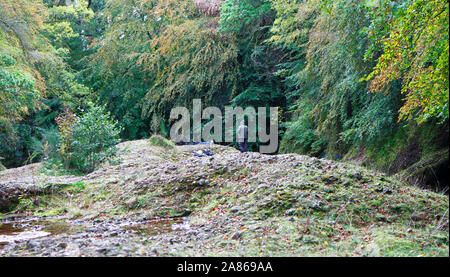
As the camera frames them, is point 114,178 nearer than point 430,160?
No

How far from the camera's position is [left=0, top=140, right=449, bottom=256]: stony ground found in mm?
4145

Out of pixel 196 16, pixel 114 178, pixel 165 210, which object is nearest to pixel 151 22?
pixel 196 16

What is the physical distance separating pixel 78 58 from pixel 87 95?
11.8ft

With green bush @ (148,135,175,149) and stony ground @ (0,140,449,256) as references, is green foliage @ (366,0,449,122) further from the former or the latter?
green bush @ (148,135,175,149)

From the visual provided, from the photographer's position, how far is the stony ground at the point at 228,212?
4.14 m

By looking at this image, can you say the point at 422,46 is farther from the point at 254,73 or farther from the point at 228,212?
the point at 254,73

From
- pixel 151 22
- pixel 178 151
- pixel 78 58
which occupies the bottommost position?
pixel 178 151

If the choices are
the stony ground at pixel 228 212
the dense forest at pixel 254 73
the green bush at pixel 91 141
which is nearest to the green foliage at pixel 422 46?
the dense forest at pixel 254 73

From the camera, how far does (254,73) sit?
18094 mm

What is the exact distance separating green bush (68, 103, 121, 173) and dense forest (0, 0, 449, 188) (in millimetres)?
38

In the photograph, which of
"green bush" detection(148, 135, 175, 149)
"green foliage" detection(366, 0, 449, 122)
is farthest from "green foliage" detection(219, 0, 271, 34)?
"green foliage" detection(366, 0, 449, 122)
